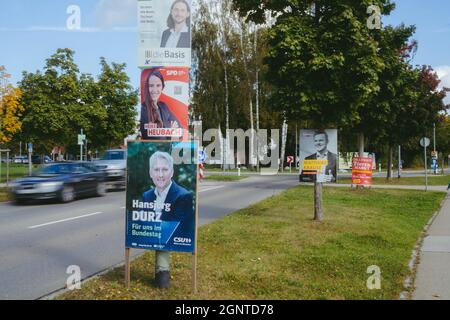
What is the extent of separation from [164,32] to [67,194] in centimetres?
1249

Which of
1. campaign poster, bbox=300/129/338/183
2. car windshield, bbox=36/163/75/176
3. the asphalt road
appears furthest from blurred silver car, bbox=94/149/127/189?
campaign poster, bbox=300/129/338/183

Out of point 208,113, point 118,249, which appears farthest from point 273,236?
point 208,113

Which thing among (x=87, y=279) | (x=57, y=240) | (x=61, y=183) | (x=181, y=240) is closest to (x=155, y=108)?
(x=181, y=240)

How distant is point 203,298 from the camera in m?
5.52

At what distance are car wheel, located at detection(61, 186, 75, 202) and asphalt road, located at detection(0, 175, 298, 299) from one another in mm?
538

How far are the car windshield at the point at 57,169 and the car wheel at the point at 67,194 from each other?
0.89 meters

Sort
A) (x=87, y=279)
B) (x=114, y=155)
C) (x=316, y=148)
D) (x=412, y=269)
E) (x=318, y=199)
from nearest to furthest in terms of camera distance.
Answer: (x=87, y=279)
(x=412, y=269)
(x=318, y=199)
(x=316, y=148)
(x=114, y=155)

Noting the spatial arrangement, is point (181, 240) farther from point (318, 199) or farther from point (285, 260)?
point (318, 199)

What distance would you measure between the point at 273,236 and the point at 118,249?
9.84 ft

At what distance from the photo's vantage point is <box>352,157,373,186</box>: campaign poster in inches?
826

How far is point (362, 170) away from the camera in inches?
825

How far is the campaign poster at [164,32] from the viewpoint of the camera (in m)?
5.82

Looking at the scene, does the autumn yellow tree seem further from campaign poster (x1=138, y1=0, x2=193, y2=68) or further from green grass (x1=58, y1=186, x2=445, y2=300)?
campaign poster (x1=138, y1=0, x2=193, y2=68)

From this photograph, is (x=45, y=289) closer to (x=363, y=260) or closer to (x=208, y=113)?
(x=363, y=260)
